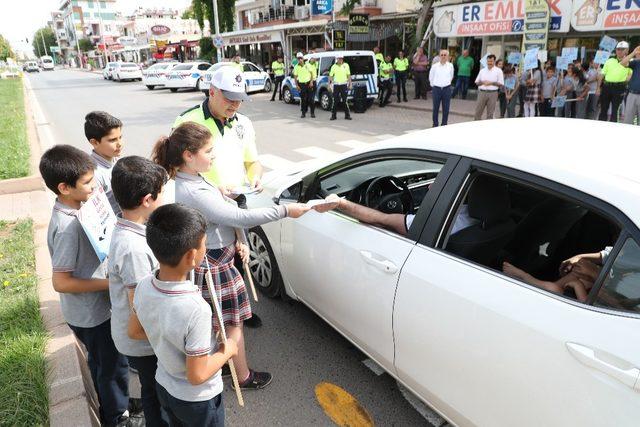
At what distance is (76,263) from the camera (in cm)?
218

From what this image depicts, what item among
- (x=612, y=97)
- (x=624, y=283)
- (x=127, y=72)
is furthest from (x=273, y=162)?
(x=127, y=72)

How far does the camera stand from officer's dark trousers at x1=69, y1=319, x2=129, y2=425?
237 centimetres

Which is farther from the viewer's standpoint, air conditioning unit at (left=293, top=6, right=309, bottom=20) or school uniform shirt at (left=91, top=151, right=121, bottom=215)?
air conditioning unit at (left=293, top=6, right=309, bottom=20)

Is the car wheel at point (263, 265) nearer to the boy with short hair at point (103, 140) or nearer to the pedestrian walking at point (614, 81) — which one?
the boy with short hair at point (103, 140)

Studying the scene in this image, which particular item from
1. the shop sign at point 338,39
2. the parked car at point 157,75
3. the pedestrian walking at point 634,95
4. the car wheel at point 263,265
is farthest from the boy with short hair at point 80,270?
the parked car at point 157,75

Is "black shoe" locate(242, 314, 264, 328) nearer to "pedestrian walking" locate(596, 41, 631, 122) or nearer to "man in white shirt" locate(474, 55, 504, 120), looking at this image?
"man in white shirt" locate(474, 55, 504, 120)

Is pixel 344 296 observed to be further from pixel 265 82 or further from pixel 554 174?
pixel 265 82

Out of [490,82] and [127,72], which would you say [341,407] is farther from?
[127,72]

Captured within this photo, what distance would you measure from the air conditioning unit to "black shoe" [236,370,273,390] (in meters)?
32.3

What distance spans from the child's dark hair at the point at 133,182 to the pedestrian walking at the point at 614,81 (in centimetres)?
1073

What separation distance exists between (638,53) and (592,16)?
4.31 m

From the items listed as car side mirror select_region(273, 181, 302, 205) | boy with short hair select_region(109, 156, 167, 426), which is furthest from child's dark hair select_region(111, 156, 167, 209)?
car side mirror select_region(273, 181, 302, 205)

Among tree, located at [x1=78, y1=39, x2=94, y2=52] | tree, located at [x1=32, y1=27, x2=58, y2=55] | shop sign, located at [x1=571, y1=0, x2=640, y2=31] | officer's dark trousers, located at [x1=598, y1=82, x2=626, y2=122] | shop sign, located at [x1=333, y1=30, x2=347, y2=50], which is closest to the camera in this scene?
officer's dark trousers, located at [x1=598, y1=82, x2=626, y2=122]

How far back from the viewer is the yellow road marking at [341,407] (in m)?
2.63
